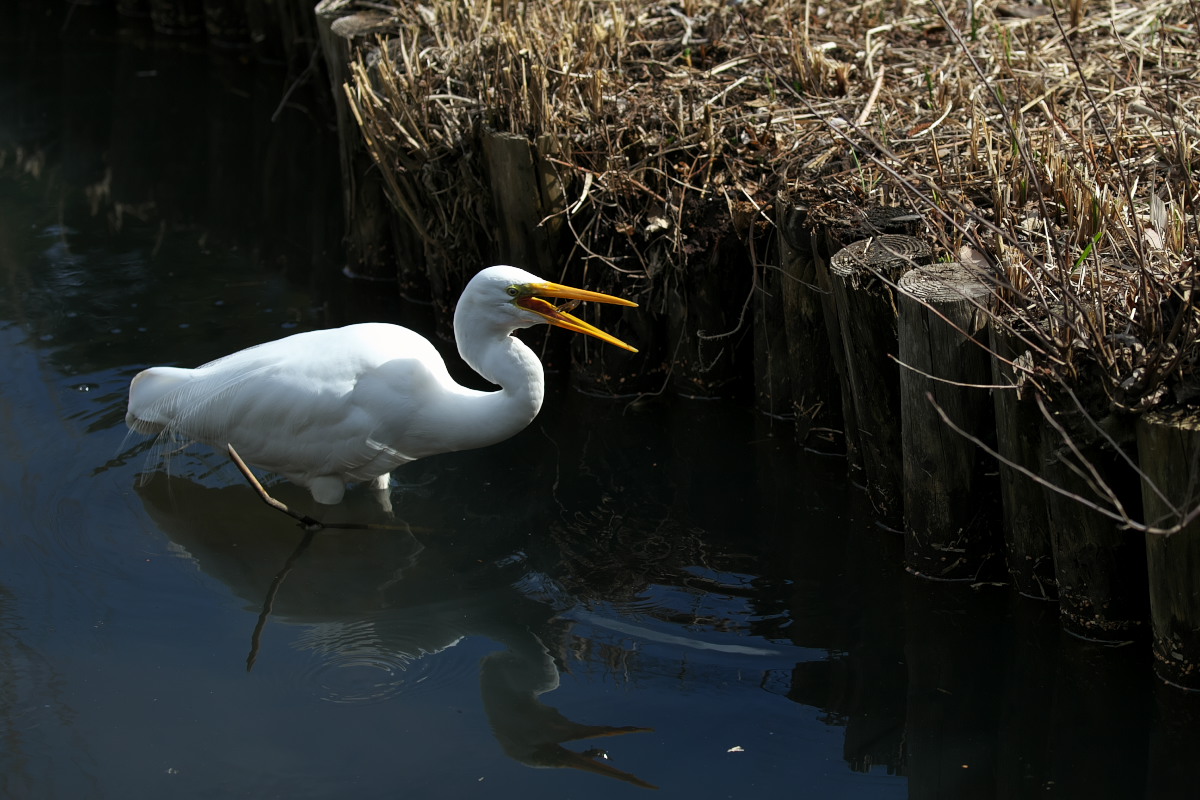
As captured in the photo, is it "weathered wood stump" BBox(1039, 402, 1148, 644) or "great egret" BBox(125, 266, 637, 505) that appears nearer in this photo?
"weathered wood stump" BBox(1039, 402, 1148, 644)

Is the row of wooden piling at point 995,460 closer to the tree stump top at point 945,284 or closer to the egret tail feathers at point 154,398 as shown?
the tree stump top at point 945,284

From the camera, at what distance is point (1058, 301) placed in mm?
3830

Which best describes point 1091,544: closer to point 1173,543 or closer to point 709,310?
point 1173,543

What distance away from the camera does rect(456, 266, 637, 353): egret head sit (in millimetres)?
4520

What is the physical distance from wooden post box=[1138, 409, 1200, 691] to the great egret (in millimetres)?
1925

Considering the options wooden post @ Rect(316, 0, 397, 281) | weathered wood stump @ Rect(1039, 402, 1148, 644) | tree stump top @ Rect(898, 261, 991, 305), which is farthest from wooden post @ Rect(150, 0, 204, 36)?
weathered wood stump @ Rect(1039, 402, 1148, 644)

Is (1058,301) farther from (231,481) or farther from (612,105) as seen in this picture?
(231,481)

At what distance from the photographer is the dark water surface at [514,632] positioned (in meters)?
3.55

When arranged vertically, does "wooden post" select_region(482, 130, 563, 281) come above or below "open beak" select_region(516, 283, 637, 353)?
above

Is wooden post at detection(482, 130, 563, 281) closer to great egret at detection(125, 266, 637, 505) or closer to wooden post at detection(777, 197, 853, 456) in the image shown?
great egret at detection(125, 266, 637, 505)

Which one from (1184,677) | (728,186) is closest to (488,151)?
(728,186)

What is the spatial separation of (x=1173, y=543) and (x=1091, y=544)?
37 cm

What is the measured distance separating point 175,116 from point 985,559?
26.7 ft

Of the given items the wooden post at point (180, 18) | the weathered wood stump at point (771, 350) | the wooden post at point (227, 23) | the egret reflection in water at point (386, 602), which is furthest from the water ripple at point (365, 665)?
the wooden post at point (180, 18)
